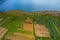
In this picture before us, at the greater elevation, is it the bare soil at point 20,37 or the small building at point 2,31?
the small building at point 2,31

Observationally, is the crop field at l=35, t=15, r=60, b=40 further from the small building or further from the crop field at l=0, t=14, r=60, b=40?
the small building

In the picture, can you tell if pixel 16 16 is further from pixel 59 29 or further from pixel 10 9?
pixel 59 29

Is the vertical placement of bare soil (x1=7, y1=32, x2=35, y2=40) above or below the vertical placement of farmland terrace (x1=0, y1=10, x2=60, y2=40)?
below

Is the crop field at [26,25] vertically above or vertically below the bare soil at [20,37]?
above

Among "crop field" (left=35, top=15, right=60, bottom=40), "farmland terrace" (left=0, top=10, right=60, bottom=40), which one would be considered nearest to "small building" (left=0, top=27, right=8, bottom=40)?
"farmland terrace" (left=0, top=10, right=60, bottom=40)

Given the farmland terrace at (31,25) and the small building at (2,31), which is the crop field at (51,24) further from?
the small building at (2,31)

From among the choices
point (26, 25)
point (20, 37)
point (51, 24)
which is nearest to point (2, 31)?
point (20, 37)

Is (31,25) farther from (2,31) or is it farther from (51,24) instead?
(2,31)

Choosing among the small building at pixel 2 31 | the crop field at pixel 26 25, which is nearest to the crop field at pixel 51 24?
the crop field at pixel 26 25
